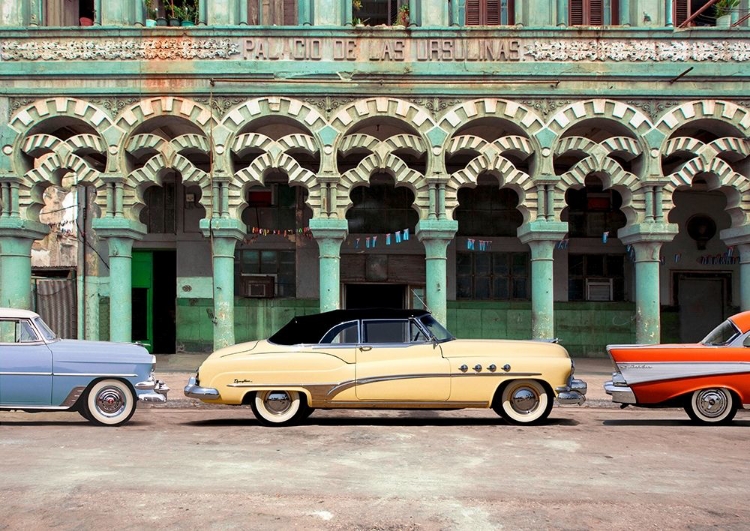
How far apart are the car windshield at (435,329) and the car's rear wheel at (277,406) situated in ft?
6.18

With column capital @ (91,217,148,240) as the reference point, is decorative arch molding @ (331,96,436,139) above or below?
above

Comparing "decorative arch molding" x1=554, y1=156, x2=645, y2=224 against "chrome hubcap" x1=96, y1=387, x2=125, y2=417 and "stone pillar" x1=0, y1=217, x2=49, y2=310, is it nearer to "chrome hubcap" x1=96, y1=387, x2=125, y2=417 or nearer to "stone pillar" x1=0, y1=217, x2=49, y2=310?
"chrome hubcap" x1=96, y1=387, x2=125, y2=417

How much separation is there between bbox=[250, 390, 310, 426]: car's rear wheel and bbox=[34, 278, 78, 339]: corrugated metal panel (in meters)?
10.9

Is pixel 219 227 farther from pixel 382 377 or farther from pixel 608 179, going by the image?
pixel 608 179

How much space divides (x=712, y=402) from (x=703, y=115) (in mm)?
7419

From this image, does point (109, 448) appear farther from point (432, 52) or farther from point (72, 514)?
point (432, 52)

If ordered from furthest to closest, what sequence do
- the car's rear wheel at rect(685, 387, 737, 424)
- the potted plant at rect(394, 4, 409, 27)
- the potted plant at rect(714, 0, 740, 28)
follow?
the potted plant at rect(714, 0, 740, 28) < the potted plant at rect(394, 4, 409, 27) < the car's rear wheel at rect(685, 387, 737, 424)

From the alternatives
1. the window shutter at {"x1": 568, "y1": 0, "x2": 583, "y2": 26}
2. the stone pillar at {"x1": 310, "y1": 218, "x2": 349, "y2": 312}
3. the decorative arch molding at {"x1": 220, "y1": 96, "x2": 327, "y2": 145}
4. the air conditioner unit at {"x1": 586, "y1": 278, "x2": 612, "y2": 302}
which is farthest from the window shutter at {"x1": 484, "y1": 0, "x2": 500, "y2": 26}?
the air conditioner unit at {"x1": 586, "y1": 278, "x2": 612, "y2": 302}

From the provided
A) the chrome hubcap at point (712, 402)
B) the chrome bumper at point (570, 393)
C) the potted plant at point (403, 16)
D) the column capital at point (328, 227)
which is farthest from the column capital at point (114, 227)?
the chrome hubcap at point (712, 402)

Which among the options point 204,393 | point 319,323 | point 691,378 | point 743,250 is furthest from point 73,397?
point 743,250

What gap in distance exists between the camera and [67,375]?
28.2 feet

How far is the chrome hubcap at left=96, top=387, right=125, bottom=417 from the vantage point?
28.7 feet

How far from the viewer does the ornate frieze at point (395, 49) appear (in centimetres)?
1426

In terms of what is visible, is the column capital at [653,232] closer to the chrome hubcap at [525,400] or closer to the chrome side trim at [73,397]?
the chrome hubcap at [525,400]
